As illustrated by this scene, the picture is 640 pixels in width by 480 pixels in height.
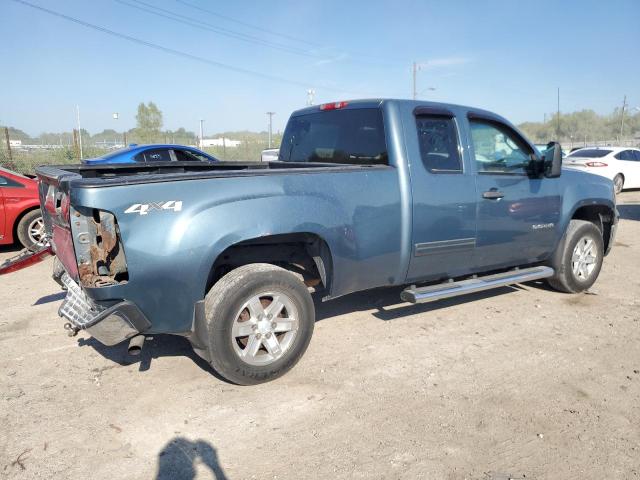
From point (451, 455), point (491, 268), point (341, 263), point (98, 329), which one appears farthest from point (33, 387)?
point (491, 268)

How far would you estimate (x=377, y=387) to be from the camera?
340 cm

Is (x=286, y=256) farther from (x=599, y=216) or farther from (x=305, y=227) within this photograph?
(x=599, y=216)

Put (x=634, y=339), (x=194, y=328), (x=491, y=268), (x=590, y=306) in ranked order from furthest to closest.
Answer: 1. (x=590, y=306)
2. (x=491, y=268)
3. (x=634, y=339)
4. (x=194, y=328)

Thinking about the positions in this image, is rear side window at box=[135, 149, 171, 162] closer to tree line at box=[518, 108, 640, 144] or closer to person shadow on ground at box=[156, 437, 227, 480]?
person shadow on ground at box=[156, 437, 227, 480]

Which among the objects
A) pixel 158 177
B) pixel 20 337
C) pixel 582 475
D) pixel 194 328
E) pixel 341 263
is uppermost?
pixel 158 177

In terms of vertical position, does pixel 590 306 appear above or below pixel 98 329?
below

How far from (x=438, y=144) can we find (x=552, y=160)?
127 centimetres

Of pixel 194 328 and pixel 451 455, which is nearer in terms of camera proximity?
pixel 451 455

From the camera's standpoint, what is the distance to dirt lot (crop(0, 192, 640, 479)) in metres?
2.61

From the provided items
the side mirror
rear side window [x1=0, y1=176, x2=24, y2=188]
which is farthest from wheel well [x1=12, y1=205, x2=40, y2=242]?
the side mirror

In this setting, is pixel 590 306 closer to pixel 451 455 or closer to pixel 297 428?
pixel 451 455

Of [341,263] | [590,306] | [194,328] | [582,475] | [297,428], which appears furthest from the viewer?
[590,306]

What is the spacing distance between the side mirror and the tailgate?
408 centimetres

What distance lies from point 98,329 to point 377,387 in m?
1.84
